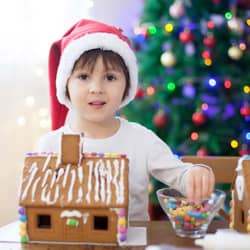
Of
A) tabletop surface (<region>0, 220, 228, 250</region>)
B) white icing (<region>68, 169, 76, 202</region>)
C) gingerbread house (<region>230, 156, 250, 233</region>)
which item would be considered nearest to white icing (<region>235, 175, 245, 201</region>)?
gingerbread house (<region>230, 156, 250, 233</region>)

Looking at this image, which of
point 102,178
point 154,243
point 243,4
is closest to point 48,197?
point 102,178

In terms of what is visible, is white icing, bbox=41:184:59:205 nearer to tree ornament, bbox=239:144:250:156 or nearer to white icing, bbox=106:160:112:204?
white icing, bbox=106:160:112:204

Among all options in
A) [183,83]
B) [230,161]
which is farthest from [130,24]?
[230,161]

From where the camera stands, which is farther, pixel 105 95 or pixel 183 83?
pixel 183 83

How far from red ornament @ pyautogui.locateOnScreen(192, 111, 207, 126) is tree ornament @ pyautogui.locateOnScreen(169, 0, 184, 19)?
0.50 m

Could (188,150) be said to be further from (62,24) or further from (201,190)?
(201,190)

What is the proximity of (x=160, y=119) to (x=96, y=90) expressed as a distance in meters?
1.19

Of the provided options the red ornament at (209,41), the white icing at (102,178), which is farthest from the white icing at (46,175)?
the red ornament at (209,41)

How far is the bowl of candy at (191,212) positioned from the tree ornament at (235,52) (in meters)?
1.48

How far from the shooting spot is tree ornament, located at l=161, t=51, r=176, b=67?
240 centimetres

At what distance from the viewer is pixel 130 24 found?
9.77 feet

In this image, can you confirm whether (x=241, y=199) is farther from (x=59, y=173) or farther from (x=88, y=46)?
(x=88, y=46)

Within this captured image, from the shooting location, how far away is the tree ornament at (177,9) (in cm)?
240

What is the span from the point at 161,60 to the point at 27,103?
30.0 inches
